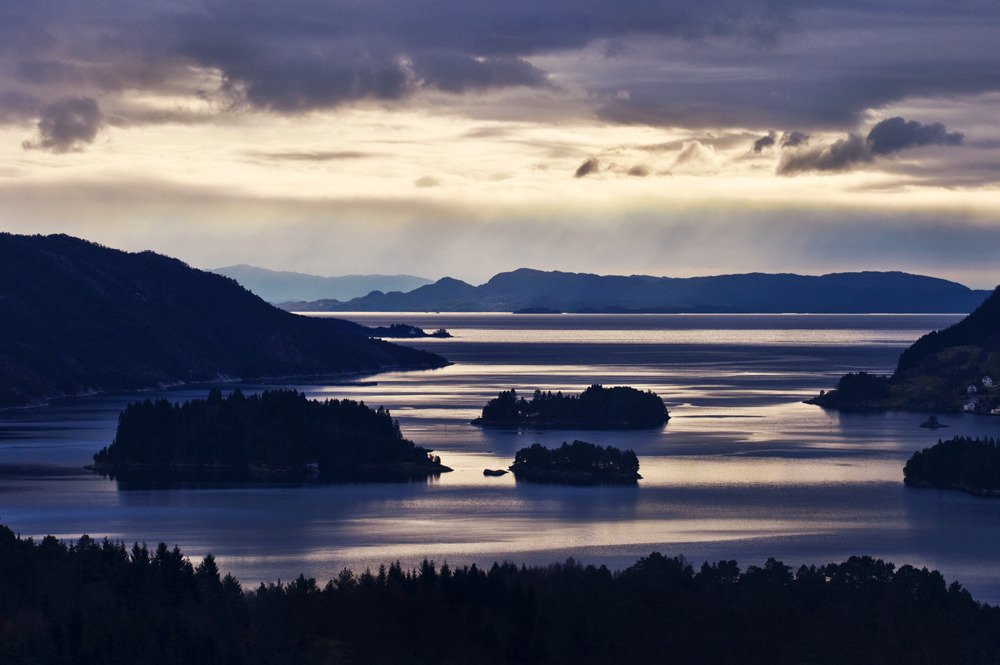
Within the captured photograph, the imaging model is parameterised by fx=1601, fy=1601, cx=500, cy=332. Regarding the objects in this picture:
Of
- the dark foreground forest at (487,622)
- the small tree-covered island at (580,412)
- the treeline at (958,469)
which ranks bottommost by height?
the dark foreground forest at (487,622)

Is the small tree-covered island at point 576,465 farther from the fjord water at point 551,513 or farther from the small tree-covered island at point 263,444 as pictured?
the small tree-covered island at point 263,444

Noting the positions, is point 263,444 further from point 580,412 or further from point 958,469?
point 958,469

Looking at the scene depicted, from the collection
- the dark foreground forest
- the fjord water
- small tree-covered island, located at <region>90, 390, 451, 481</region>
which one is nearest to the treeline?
the fjord water

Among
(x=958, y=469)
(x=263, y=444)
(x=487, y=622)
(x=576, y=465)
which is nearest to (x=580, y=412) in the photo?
(x=263, y=444)

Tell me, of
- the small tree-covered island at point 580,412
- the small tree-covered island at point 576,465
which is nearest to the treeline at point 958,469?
the small tree-covered island at point 576,465

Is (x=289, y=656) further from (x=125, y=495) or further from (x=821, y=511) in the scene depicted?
(x=125, y=495)

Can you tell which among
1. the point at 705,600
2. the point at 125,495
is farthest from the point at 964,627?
the point at 125,495

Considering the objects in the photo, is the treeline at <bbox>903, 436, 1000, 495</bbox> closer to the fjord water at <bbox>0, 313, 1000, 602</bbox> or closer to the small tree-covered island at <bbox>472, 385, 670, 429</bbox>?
the fjord water at <bbox>0, 313, 1000, 602</bbox>
